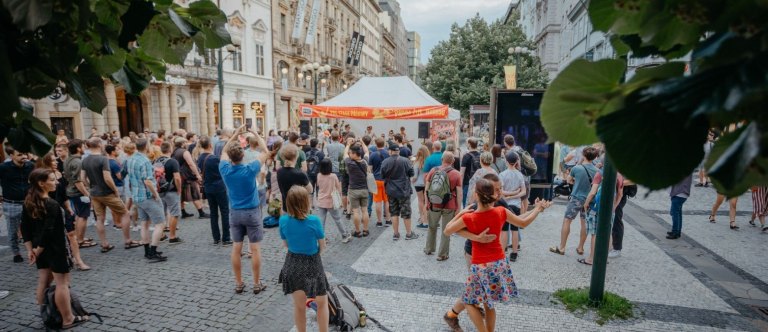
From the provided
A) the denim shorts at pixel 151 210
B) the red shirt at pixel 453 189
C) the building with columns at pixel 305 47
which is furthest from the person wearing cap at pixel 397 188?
the building with columns at pixel 305 47

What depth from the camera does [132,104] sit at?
74.2 ft

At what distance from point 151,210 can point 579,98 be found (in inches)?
297

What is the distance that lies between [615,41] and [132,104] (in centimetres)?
2633

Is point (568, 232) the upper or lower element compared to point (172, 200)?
lower

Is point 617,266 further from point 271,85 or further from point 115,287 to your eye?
point 271,85

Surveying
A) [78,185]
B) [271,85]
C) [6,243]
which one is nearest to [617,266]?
[78,185]

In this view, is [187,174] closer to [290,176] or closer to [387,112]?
[290,176]

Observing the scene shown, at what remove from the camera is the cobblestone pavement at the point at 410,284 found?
4738 millimetres

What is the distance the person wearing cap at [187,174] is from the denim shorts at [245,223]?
3791 mm

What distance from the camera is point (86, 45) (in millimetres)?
1357

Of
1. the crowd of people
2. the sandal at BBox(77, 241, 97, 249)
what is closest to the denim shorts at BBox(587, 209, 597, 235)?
the crowd of people

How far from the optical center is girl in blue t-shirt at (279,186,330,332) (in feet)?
Result: 13.3

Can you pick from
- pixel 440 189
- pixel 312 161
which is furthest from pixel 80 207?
pixel 440 189

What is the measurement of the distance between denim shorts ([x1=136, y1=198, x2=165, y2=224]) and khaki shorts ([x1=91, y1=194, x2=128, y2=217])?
1.36 ft
